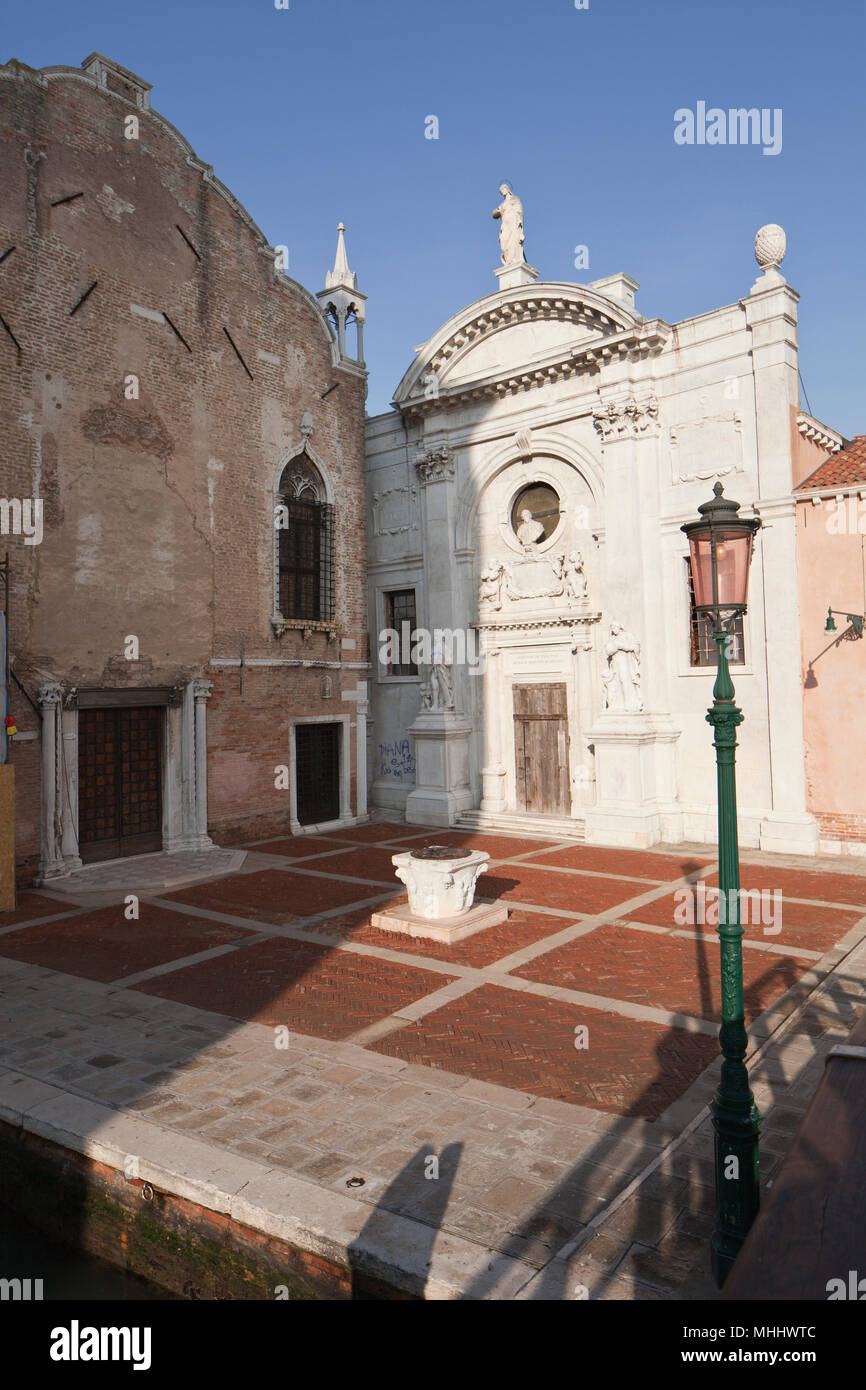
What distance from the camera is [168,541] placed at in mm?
16625

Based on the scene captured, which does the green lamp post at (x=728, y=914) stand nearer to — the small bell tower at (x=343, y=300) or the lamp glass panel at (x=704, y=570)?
the lamp glass panel at (x=704, y=570)

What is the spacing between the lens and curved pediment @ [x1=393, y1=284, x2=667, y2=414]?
17266mm

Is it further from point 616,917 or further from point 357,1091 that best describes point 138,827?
point 357,1091

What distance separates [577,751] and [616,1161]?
13.2 metres

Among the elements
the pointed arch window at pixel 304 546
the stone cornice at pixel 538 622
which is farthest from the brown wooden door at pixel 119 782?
the stone cornice at pixel 538 622

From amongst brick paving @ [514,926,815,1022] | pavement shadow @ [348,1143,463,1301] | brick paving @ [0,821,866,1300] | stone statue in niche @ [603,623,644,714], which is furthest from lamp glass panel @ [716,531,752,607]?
stone statue in niche @ [603,623,644,714]

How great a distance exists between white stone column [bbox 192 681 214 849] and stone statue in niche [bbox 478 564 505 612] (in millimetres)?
6793

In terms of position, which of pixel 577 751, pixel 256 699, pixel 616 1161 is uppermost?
pixel 256 699

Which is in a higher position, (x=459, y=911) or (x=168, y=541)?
(x=168, y=541)

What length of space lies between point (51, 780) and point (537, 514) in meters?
11.6

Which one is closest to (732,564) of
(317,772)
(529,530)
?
(529,530)

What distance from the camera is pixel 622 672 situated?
17172 mm

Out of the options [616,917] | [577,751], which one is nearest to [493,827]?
[577,751]

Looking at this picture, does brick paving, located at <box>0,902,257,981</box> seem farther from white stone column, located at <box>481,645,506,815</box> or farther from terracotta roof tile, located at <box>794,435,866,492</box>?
terracotta roof tile, located at <box>794,435,866,492</box>
